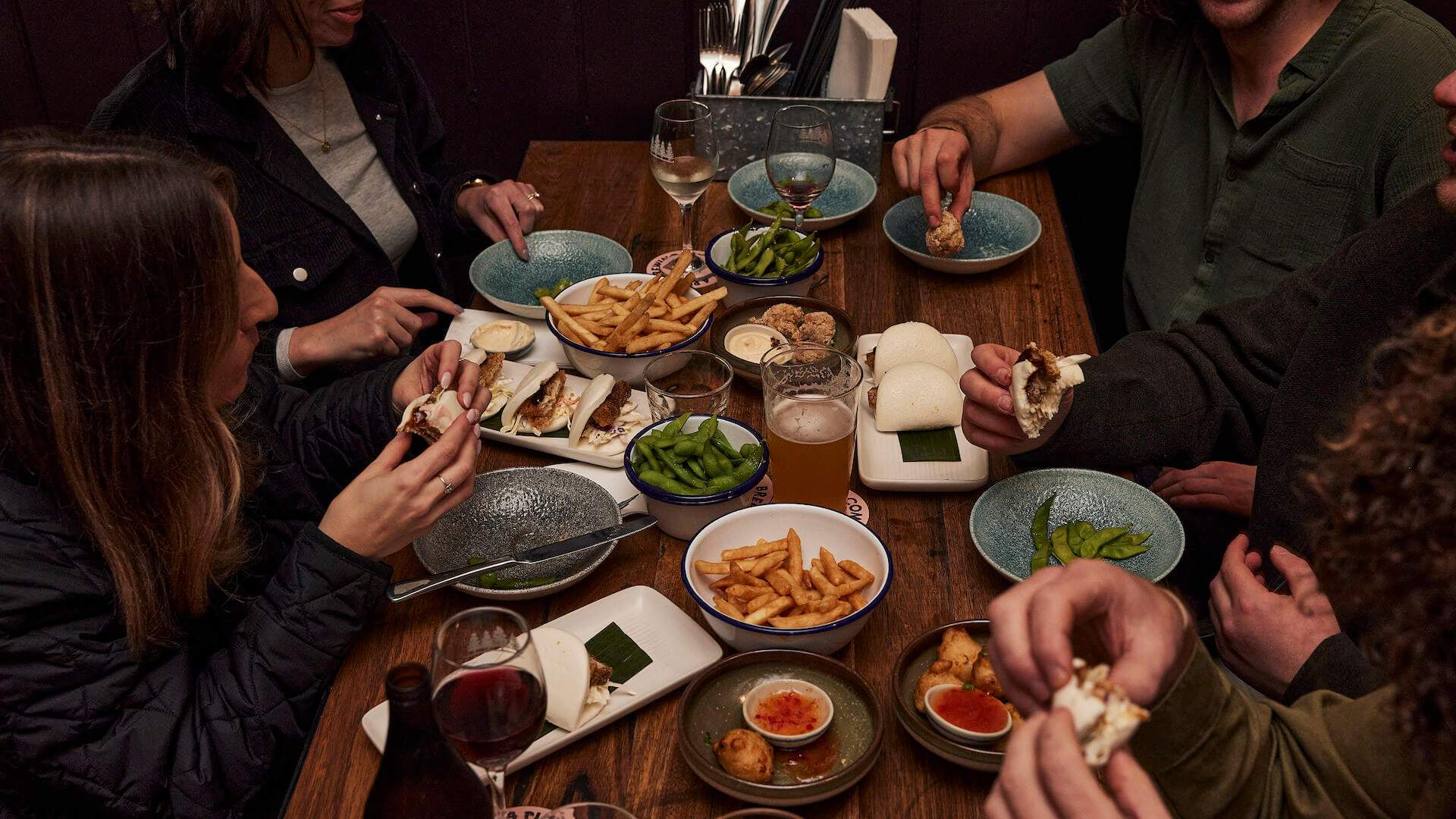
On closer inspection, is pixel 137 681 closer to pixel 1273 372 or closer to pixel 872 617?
pixel 872 617

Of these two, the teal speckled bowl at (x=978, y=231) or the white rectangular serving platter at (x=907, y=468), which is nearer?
the white rectangular serving platter at (x=907, y=468)

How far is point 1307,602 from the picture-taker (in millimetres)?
1521

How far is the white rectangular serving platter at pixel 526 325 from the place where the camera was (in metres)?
2.11

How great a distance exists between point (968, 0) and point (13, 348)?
3.03 metres

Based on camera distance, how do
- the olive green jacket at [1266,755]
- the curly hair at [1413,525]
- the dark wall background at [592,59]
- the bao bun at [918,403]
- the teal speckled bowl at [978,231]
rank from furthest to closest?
the dark wall background at [592,59], the teal speckled bowl at [978,231], the bao bun at [918,403], the olive green jacket at [1266,755], the curly hair at [1413,525]

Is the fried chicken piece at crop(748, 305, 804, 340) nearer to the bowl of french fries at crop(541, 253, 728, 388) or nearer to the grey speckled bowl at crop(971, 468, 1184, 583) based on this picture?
the bowl of french fries at crop(541, 253, 728, 388)

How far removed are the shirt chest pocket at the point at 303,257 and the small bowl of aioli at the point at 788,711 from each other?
161 centimetres

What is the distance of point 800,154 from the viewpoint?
2299 mm

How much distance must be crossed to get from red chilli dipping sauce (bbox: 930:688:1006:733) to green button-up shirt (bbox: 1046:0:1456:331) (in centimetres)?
145

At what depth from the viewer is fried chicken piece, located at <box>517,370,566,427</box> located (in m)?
1.83

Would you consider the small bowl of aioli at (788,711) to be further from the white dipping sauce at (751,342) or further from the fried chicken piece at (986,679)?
the white dipping sauce at (751,342)

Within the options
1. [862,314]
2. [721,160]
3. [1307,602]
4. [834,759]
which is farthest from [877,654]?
[721,160]

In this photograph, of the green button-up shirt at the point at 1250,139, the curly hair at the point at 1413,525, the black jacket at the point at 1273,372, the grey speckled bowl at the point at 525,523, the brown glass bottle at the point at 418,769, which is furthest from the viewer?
the green button-up shirt at the point at 1250,139

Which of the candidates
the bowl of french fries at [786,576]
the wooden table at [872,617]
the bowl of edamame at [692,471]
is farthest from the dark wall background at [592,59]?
the bowl of french fries at [786,576]
